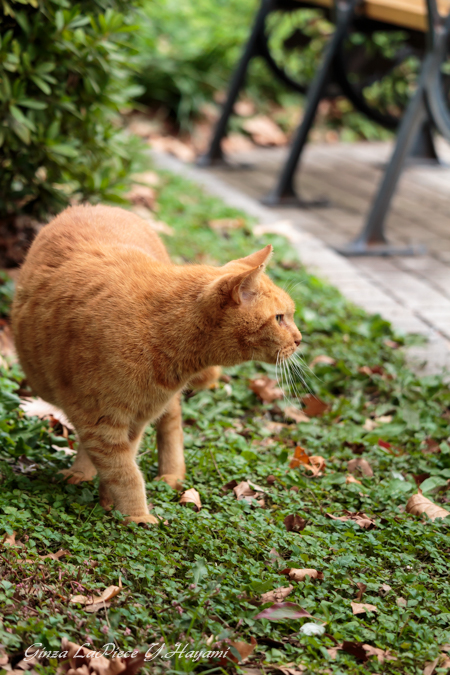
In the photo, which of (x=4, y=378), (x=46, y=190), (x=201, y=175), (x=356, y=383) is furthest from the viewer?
(x=201, y=175)

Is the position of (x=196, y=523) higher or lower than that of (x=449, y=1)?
lower

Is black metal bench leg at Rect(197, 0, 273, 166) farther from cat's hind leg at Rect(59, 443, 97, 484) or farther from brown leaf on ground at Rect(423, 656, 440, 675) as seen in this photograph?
brown leaf on ground at Rect(423, 656, 440, 675)

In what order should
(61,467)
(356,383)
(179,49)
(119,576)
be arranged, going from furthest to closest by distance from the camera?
(179,49)
(356,383)
(61,467)
(119,576)

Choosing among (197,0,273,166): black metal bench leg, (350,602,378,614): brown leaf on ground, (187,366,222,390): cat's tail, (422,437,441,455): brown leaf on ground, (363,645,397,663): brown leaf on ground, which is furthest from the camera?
(197,0,273,166): black metal bench leg

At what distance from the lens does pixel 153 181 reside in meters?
6.61

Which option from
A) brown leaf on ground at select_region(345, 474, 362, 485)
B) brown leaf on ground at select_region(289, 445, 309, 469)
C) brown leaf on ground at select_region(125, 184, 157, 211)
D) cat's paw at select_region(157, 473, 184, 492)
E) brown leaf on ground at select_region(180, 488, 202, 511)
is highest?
brown leaf on ground at select_region(125, 184, 157, 211)

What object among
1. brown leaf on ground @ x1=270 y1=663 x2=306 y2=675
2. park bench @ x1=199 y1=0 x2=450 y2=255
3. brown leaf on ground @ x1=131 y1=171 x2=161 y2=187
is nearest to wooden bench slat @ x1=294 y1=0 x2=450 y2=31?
park bench @ x1=199 y1=0 x2=450 y2=255

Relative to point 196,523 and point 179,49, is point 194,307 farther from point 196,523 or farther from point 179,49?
point 179,49

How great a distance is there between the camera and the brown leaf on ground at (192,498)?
8.75 feet

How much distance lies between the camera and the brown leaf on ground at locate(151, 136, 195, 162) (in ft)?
26.3

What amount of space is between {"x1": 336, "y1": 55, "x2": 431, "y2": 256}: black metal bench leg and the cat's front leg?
2904mm

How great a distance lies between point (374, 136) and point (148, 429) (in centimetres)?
731

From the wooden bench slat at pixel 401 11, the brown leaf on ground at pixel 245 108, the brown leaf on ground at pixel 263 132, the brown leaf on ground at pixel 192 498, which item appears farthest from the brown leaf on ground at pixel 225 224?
the brown leaf on ground at pixel 245 108

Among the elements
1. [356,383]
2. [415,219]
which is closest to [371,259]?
[415,219]
